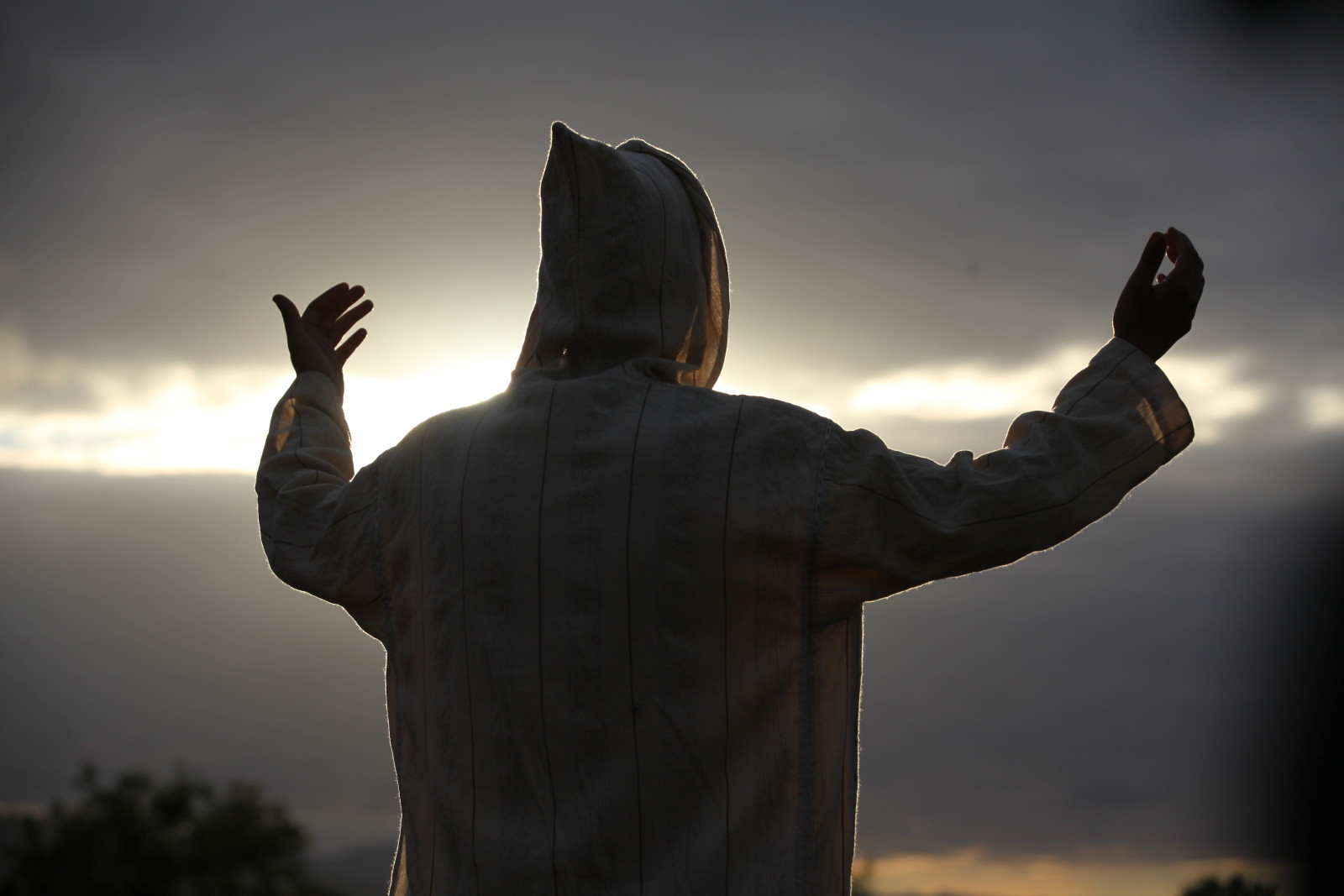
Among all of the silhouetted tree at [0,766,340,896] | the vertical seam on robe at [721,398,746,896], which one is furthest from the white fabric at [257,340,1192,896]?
the silhouetted tree at [0,766,340,896]

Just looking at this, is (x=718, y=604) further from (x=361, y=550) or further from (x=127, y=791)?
(x=127, y=791)

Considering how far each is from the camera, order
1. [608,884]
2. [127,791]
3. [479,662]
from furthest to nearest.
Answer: [127,791] < [479,662] < [608,884]

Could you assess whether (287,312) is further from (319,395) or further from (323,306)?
(319,395)

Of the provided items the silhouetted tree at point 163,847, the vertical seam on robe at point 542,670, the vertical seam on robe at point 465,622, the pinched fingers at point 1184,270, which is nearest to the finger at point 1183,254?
the pinched fingers at point 1184,270

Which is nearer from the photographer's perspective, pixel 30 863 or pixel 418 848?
pixel 418 848

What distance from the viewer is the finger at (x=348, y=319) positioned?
2.65m

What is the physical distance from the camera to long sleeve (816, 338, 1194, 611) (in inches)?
67.9

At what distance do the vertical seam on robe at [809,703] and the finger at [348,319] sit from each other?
1341 mm

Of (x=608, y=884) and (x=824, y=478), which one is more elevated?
(x=824, y=478)

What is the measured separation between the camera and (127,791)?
16047 millimetres

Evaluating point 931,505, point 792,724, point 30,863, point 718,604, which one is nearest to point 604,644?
point 718,604

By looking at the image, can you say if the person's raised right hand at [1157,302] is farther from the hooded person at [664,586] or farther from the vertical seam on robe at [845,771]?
the vertical seam on robe at [845,771]

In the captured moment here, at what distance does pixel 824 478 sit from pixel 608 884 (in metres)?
0.69

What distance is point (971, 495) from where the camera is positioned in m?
1.74
